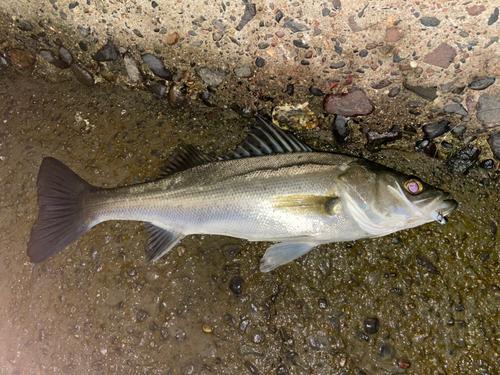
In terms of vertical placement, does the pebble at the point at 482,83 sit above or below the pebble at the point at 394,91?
above

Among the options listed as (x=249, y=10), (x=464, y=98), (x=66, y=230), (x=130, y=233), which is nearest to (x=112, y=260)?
(x=130, y=233)

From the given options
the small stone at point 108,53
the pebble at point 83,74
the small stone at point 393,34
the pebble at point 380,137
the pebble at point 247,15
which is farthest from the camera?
the pebble at point 83,74

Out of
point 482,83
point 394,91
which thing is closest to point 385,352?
point 394,91

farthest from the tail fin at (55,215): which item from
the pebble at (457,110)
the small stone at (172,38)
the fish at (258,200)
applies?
the pebble at (457,110)

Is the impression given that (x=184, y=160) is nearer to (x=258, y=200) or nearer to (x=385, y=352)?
(x=258, y=200)

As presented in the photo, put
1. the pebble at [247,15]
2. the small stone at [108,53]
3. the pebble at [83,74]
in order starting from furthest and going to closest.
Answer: the pebble at [83,74], the small stone at [108,53], the pebble at [247,15]

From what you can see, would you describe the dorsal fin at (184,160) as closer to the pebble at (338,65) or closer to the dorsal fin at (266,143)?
the dorsal fin at (266,143)
